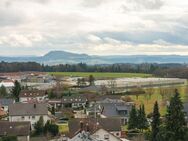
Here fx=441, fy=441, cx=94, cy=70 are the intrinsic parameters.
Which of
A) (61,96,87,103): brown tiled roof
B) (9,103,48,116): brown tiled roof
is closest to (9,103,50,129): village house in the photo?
(9,103,48,116): brown tiled roof

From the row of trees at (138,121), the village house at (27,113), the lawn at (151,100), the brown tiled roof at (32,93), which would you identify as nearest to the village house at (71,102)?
the brown tiled roof at (32,93)

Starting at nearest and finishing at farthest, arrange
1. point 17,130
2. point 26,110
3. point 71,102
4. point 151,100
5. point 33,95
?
point 17,130 → point 26,110 → point 151,100 → point 71,102 → point 33,95

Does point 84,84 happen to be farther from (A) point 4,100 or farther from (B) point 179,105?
(B) point 179,105

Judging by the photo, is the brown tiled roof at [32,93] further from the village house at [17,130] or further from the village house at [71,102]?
the village house at [17,130]

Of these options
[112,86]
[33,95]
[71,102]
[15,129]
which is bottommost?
[71,102]

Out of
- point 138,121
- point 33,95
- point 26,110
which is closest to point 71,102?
point 33,95

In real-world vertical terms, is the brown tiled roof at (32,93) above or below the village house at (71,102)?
above

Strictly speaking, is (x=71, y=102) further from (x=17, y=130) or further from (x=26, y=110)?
(x=17, y=130)

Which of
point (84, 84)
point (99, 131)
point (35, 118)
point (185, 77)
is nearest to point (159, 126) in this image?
point (99, 131)

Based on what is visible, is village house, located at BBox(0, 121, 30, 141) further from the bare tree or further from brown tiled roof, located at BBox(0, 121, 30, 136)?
the bare tree
